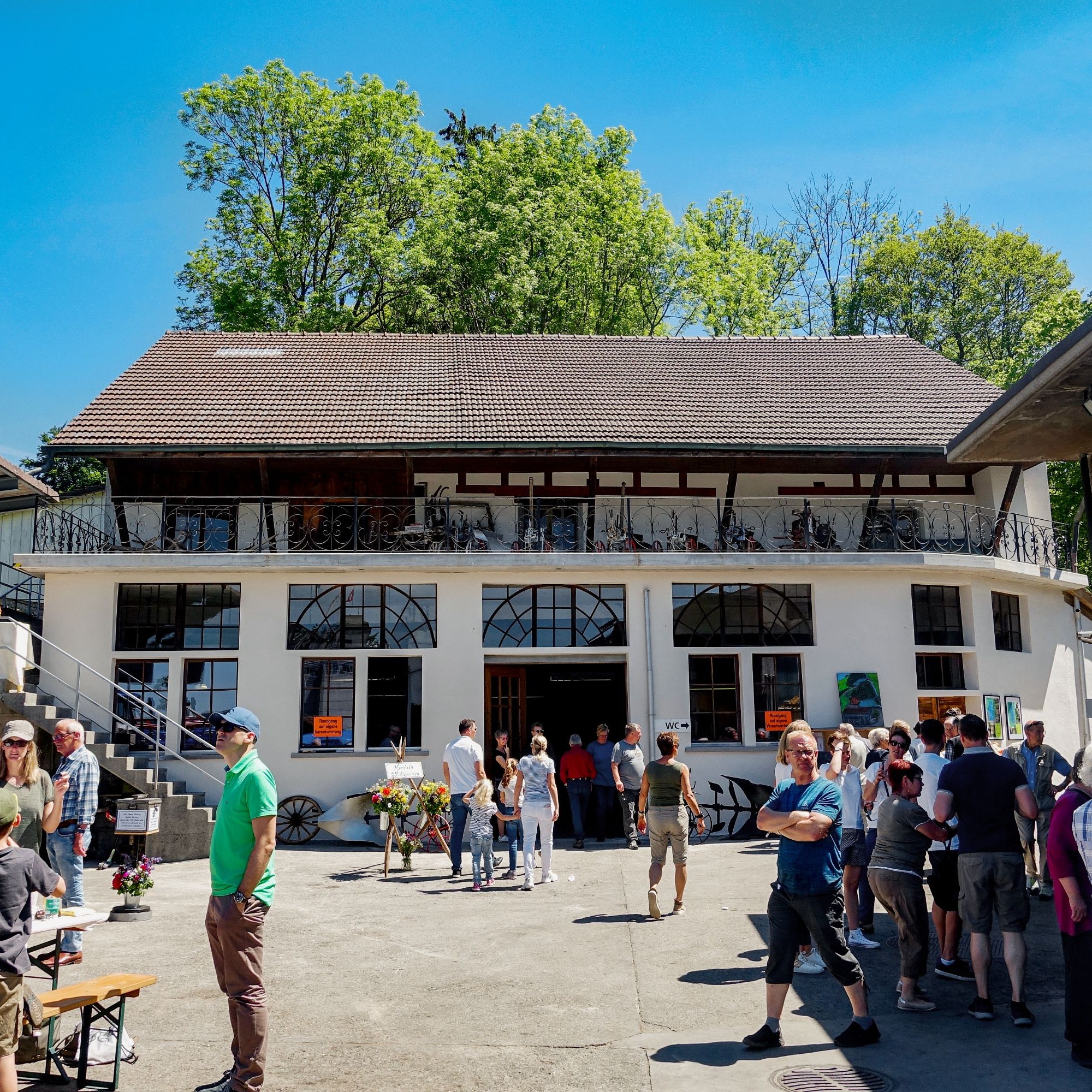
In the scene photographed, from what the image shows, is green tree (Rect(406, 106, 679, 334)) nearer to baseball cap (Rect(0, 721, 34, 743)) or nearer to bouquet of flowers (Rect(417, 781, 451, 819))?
bouquet of flowers (Rect(417, 781, 451, 819))

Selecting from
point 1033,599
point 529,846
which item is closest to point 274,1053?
point 529,846

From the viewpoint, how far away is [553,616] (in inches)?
703

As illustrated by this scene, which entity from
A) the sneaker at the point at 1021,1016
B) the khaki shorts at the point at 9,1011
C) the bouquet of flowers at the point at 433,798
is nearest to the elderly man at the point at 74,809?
the khaki shorts at the point at 9,1011

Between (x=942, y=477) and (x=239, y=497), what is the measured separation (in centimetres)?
1296

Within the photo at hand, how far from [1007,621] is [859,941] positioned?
40.5ft

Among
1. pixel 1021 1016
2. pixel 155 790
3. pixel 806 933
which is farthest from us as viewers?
pixel 155 790

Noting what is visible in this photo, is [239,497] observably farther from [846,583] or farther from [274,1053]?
[274,1053]

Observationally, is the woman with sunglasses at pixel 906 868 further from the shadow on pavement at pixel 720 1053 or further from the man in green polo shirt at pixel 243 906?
the man in green polo shirt at pixel 243 906

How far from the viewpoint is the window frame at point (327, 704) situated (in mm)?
17188

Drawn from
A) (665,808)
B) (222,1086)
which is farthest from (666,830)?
(222,1086)

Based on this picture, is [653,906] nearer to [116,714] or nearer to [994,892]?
[994,892]

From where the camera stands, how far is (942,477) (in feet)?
67.7

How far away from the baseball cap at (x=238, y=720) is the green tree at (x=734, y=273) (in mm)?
27540

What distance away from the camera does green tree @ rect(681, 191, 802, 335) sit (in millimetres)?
32000
